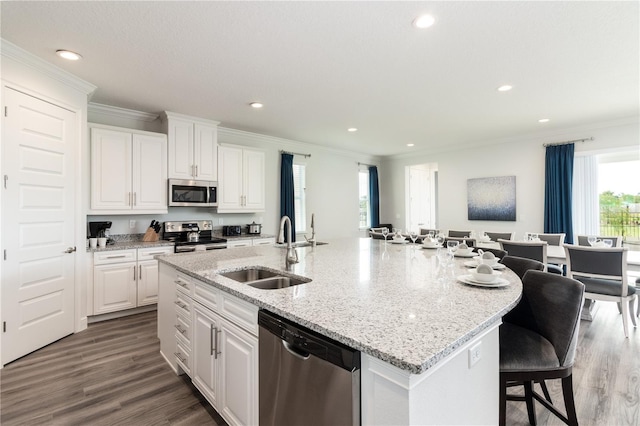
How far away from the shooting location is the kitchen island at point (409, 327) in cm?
93

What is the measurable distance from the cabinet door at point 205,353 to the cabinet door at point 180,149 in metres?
2.84

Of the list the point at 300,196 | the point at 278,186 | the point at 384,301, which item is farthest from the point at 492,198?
the point at 384,301

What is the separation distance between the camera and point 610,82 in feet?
11.0

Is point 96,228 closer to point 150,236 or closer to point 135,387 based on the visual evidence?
point 150,236

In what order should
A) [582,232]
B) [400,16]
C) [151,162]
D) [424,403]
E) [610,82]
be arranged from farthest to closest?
[582,232] < [151,162] < [610,82] < [400,16] < [424,403]

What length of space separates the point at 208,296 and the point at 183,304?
0.46 m

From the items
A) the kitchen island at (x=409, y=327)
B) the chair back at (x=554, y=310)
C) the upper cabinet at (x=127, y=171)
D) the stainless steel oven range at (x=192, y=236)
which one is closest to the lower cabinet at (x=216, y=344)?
the kitchen island at (x=409, y=327)

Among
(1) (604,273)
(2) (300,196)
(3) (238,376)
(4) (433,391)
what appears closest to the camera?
(4) (433,391)

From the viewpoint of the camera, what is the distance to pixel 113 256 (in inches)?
143

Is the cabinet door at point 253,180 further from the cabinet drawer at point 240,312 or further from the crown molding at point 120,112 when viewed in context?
the cabinet drawer at point 240,312

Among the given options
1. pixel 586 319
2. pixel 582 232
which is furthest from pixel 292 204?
pixel 582 232

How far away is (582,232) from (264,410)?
241 inches

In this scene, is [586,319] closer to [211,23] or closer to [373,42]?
[373,42]

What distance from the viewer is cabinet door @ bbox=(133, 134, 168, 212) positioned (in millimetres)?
4031
